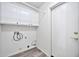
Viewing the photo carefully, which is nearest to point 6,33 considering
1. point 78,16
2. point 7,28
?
point 7,28

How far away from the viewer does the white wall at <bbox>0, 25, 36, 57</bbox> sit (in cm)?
165

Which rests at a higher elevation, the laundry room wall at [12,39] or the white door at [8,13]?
the white door at [8,13]

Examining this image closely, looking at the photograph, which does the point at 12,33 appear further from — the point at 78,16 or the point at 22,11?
the point at 78,16

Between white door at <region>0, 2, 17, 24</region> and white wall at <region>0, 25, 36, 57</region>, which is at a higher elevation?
white door at <region>0, 2, 17, 24</region>

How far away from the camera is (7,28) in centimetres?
179

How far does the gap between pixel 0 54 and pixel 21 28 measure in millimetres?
1146

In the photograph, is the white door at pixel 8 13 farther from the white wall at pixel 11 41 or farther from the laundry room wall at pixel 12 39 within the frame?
the white wall at pixel 11 41

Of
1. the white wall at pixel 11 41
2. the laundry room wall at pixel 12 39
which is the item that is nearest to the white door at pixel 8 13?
the laundry room wall at pixel 12 39

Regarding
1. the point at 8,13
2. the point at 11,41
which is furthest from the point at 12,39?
the point at 8,13

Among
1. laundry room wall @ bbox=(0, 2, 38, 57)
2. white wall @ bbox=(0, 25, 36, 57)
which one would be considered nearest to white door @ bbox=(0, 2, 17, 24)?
laundry room wall @ bbox=(0, 2, 38, 57)

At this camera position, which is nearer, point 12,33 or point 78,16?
point 78,16

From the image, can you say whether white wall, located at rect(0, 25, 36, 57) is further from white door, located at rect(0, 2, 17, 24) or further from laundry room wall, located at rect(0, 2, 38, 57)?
white door, located at rect(0, 2, 17, 24)

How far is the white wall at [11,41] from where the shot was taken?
1647mm

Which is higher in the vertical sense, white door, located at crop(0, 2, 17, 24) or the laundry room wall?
white door, located at crop(0, 2, 17, 24)
